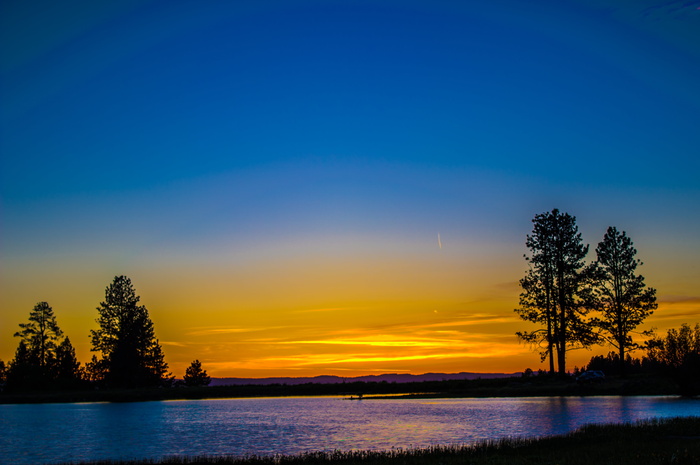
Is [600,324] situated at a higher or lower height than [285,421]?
higher

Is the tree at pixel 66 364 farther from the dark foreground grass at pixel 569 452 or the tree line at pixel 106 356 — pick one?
the dark foreground grass at pixel 569 452

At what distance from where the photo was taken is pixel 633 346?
73562 mm

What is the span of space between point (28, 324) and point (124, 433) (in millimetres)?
91599

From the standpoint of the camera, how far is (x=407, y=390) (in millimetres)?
117312

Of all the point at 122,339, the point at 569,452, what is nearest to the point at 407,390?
the point at 122,339

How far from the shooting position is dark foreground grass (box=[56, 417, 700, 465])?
23.5 m

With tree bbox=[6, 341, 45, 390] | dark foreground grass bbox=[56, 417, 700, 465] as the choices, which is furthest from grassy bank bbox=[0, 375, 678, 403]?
dark foreground grass bbox=[56, 417, 700, 465]

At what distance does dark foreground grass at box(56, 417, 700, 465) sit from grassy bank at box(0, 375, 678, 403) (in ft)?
112

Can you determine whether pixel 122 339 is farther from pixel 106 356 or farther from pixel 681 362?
pixel 681 362

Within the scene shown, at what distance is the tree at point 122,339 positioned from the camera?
116m

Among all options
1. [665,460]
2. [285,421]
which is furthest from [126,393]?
[665,460]

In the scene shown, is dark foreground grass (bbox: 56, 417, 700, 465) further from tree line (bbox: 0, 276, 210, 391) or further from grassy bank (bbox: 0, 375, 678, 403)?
tree line (bbox: 0, 276, 210, 391)

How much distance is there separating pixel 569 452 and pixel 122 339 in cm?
10529

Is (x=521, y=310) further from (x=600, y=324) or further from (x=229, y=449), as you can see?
(x=229, y=449)
